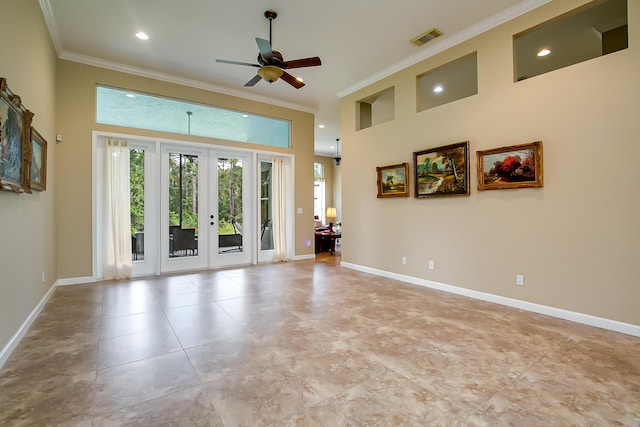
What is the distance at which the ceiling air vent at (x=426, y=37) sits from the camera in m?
4.20

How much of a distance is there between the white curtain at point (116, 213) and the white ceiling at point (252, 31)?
57.3 inches

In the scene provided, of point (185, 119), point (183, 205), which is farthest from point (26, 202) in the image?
point (185, 119)

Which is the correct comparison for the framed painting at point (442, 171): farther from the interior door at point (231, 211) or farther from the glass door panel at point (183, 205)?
the glass door panel at point (183, 205)

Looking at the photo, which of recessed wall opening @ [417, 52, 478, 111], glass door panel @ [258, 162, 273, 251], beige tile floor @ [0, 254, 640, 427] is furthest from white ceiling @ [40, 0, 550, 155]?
beige tile floor @ [0, 254, 640, 427]

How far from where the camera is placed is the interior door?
6.21 meters

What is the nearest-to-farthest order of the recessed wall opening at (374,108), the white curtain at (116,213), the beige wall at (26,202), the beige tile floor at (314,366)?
the beige tile floor at (314,366)
the beige wall at (26,202)
the white curtain at (116,213)
the recessed wall opening at (374,108)

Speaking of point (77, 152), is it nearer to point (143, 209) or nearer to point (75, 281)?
point (143, 209)

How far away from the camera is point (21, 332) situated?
2.83 m

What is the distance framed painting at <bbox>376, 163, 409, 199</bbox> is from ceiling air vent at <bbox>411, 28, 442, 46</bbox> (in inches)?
70.1

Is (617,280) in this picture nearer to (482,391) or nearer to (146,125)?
(482,391)

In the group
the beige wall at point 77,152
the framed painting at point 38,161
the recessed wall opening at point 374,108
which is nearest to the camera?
the framed painting at point 38,161

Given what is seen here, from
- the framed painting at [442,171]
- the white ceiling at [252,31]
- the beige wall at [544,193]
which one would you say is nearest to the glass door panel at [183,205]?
the white ceiling at [252,31]

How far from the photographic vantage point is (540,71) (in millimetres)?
5027

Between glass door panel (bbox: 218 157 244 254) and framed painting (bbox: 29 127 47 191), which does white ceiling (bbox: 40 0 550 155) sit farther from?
glass door panel (bbox: 218 157 244 254)
